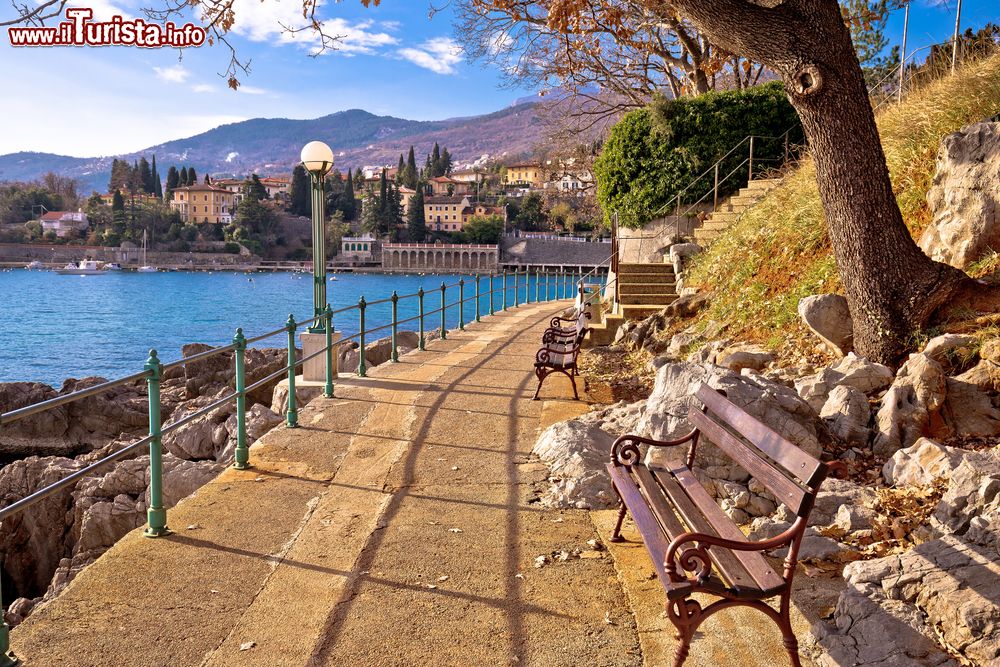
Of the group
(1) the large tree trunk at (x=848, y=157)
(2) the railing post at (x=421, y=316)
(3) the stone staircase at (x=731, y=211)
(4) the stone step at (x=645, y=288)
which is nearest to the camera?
(1) the large tree trunk at (x=848, y=157)

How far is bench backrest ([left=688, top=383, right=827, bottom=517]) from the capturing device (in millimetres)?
2769

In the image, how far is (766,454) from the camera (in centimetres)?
336

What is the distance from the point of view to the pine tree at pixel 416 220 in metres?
120

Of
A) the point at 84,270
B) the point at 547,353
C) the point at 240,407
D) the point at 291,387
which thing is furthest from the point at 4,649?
the point at 84,270

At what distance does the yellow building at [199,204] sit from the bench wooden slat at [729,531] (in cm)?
15191

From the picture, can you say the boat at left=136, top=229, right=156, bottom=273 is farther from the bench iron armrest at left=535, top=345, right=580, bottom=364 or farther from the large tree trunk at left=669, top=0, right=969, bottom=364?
the large tree trunk at left=669, top=0, right=969, bottom=364

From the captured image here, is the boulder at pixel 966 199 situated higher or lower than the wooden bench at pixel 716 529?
higher

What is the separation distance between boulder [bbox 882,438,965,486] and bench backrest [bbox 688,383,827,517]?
3.38 feet

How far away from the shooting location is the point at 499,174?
584 feet

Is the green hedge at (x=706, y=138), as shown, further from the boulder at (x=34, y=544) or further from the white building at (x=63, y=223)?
the white building at (x=63, y=223)

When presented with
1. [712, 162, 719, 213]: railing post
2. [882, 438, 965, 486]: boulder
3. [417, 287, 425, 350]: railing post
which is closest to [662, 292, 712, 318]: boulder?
[417, 287, 425, 350]: railing post

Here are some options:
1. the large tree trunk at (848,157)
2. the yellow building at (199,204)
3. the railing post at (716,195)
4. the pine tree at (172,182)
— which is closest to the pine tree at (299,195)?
the yellow building at (199,204)

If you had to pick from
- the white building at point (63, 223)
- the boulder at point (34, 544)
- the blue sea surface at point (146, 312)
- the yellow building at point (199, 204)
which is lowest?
the blue sea surface at point (146, 312)

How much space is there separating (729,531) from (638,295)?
9.93 m
